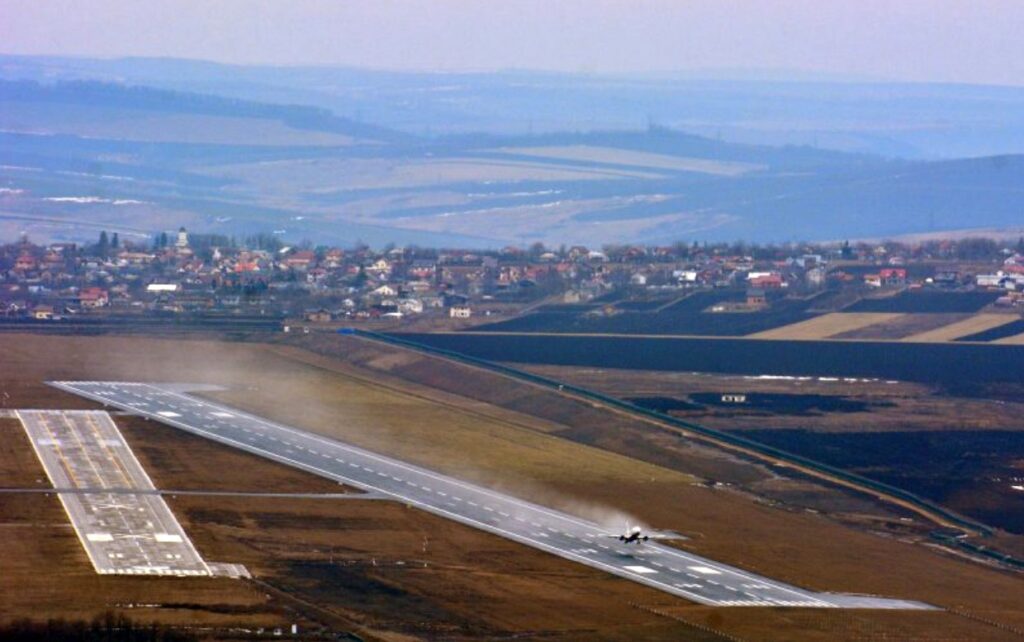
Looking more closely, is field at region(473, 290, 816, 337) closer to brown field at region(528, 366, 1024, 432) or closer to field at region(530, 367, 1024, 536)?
brown field at region(528, 366, 1024, 432)

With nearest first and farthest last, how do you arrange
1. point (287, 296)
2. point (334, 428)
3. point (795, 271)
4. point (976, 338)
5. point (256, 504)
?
point (256, 504), point (334, 428), point (976, 338), point (287, 296), point (795, 271)


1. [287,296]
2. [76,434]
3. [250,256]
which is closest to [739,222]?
[250,256]

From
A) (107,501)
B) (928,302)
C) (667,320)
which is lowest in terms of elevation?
(107,501)

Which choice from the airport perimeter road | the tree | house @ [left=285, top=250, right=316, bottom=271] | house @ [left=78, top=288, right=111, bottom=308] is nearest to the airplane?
the airport perimeter road

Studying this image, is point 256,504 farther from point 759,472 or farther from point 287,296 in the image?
point 287,296

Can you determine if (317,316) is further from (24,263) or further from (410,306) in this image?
(24,263)

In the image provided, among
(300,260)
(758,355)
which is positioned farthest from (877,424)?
(300,260)
